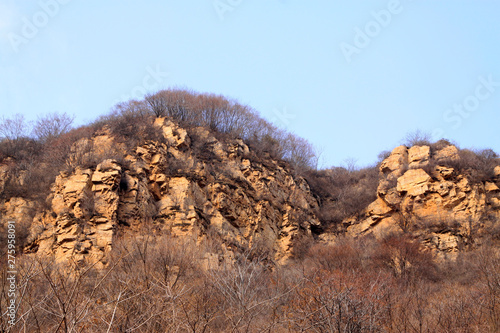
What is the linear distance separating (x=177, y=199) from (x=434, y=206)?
1645 cm

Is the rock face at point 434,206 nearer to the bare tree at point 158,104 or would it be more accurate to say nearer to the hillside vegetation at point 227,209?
the hillside vegetation at point 227,209

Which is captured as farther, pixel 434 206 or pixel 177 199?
pixel 434 206

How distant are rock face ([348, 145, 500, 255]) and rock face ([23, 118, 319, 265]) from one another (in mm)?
4964

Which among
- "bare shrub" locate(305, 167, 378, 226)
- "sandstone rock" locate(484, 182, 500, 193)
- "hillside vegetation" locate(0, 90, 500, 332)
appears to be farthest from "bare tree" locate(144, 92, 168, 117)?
"sandstone rock" locate(484, 182, 500, 193)

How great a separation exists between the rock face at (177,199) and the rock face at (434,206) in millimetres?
4964

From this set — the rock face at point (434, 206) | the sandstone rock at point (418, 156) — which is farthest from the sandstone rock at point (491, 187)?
the sandstone rock at point (418, 156)

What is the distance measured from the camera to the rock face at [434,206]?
83.0ft

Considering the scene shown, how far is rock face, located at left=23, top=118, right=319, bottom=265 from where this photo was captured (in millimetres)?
20688

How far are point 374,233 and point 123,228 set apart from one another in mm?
16352

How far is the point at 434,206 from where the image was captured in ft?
87.6

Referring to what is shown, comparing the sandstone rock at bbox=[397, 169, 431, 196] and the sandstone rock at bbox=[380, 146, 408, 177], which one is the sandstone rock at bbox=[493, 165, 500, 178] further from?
the sandstone rock at bbox=[380, 146, 408, 177]

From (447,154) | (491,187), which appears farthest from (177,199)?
(491,187)

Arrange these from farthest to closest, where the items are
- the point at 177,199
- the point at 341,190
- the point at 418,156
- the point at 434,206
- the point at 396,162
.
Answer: the point at 341,190
the point at 396,162
the point at 418,156
the point at 434,206
the point at 177,199

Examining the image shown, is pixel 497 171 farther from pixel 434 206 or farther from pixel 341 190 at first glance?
pixel 341 190
